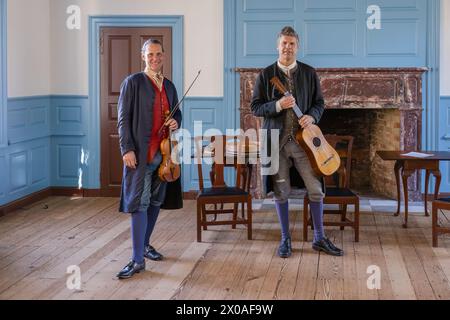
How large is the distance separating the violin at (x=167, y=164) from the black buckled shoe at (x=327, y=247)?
4.53 feet

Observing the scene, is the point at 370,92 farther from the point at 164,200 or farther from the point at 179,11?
the point at 164,200

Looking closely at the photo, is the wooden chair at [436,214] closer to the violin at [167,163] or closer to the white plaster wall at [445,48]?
the violin at [167,163]

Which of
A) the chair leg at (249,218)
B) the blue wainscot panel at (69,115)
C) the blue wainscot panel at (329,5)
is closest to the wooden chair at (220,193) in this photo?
the chair leg at (249,218)

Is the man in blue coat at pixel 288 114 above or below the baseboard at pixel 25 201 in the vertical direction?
above

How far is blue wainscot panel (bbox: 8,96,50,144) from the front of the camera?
7242 millimetres

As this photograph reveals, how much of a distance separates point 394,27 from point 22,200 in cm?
428

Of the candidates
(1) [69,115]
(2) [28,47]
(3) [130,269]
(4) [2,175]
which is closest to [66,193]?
(1) [69,115]

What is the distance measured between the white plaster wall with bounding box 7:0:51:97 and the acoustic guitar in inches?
127

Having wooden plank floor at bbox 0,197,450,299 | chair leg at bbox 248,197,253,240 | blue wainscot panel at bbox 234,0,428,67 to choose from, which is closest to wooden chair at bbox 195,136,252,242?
chair leg at bbox 248,197,253,240

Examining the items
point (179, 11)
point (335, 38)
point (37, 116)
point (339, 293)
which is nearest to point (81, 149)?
point (37, 116)

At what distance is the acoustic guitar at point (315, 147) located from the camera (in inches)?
201
